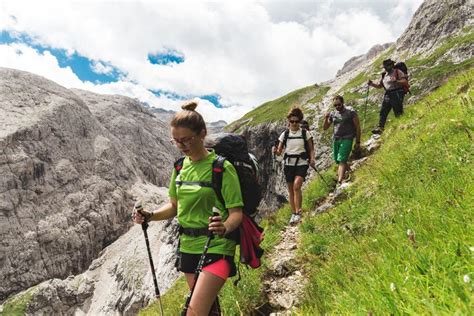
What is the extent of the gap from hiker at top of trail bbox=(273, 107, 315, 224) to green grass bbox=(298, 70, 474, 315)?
3241 mm

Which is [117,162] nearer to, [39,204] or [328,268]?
[39,204]

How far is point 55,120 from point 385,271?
155 m

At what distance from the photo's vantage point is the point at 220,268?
4301mm

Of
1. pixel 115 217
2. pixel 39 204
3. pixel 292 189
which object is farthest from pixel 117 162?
pixel 292 189

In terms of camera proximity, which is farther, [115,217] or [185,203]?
[115,217]

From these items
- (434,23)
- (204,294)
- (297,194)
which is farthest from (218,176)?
(434,23)

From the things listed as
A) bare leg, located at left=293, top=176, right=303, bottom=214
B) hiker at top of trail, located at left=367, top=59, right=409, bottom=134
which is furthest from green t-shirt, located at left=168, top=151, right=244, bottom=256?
hiker at top of trail, located at left=367, top=59, right=409, bottom=134

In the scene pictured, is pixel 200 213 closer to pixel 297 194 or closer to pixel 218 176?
pixel 218 176

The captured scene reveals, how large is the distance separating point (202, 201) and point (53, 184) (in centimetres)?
14011

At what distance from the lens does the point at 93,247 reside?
126312 millimetres

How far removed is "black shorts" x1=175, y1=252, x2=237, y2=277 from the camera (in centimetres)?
437

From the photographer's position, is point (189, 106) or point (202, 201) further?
Result: point (189, 106)

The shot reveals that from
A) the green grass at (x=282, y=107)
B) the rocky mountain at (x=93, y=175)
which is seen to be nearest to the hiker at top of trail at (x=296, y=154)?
the rocky mountain at (x=93, y=175)

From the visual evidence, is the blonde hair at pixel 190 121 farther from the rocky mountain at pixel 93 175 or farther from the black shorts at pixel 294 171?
the rocky mountain at pixel 93 175
